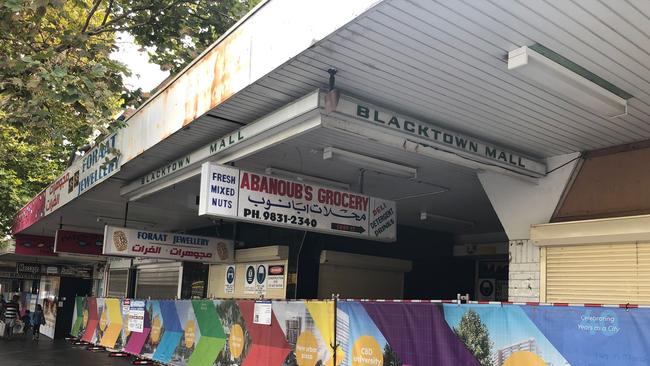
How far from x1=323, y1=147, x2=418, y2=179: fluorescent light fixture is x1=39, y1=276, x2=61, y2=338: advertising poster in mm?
18658

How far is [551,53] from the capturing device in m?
4.88

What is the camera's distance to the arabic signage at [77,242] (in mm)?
16606

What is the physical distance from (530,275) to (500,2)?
15.9 ft

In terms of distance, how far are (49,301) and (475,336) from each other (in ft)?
77.4

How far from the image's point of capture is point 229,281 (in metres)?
14.9

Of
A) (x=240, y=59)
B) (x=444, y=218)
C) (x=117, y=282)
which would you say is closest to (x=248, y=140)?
(x=240, y=59)

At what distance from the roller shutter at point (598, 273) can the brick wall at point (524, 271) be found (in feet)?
0.54

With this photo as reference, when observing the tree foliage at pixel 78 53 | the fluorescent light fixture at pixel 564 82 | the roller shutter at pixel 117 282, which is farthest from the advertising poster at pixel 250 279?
the fluorescent light fixture at pixel 564 82

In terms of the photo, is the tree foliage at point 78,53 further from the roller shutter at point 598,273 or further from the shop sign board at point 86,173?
the roller shutter at point 598,273

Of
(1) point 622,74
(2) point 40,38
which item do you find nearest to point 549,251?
(1) point 622,74

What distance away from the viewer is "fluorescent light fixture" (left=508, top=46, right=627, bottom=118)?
4.79 m

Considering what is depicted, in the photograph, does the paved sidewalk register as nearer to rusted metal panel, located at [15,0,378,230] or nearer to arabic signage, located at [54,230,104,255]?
arabic signage, located at [54,230,104,255]

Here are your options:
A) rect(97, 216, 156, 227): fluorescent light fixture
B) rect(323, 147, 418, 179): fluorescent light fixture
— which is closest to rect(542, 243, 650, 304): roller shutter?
rect(323, 147, 418, 179): fluorescent light fixture

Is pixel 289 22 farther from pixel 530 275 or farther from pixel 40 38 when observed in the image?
pixel 40 38
